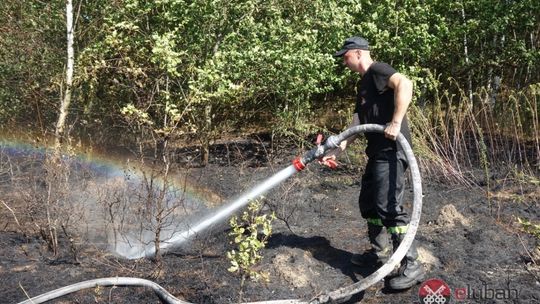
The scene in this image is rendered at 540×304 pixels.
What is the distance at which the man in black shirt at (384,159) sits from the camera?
3.60 meters

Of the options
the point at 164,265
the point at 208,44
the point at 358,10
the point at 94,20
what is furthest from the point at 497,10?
the point at 164,265

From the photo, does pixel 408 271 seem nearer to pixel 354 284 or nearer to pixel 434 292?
pixel 434 292

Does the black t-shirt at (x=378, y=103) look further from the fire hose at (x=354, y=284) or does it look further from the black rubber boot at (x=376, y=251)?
the black rubber boot at (x=376, y=251)

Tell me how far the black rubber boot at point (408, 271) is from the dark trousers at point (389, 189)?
0.36 ft

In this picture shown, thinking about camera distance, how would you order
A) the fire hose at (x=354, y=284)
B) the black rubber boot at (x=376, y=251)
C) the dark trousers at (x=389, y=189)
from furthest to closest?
1. the black rubber boot at (x=376, y=251)
2. the dark trousers at (x=389, y=189)
3. the fire hose at (x=354, y=284)

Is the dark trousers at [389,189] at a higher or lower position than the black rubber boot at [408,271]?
higher

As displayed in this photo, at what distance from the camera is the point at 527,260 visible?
3916mm

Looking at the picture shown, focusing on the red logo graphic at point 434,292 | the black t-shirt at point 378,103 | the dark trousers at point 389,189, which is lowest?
the red logo graphic at point 434,292

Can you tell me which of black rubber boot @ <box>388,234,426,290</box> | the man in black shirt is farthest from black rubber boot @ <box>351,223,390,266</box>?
black rubber boot @ <box>388,234,426,290</box>

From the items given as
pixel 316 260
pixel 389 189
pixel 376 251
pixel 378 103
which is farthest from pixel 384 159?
pixel 316 260

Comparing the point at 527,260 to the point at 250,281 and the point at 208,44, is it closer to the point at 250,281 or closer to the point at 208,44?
the point at 250,281

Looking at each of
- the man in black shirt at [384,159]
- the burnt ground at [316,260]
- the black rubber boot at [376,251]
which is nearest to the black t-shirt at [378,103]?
the man in black shirt at [384,159]

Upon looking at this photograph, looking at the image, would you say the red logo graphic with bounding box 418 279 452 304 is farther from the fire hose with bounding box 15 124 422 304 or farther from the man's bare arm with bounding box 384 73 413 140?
the man's bare arm with bounding box 384 73 413 140

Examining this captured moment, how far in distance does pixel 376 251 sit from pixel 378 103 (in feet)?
3.61
